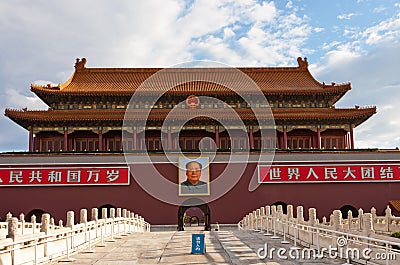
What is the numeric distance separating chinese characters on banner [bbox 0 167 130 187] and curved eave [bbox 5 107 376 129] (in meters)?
4.29

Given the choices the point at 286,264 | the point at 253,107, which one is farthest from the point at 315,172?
the point at 286,264

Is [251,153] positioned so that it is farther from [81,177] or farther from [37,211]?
[37,211]

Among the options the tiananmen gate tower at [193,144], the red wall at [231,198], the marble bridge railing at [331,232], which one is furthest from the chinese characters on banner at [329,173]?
the marble bridge railing at [331,232]

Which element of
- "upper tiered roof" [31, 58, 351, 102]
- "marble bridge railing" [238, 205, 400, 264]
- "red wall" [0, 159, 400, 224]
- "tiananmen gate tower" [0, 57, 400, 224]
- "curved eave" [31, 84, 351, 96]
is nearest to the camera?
"marble bridge railing" [238, 205, 400, 264]

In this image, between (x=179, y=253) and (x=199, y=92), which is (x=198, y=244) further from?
(x=199, y=92)

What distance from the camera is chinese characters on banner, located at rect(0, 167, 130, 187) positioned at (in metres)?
26.3

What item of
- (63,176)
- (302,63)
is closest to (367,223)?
(63,176)

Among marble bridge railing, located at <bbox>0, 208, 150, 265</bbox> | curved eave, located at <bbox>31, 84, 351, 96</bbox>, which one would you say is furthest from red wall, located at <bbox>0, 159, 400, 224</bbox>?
curved eave, located at <bbox>31, 84, 351, 96</bbox>

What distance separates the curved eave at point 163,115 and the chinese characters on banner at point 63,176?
4285 millimetres

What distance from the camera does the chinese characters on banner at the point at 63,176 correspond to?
86.3 feet

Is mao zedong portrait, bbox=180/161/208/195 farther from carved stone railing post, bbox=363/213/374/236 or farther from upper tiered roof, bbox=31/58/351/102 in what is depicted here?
carved stone railing post, bbox=363/213/374/236

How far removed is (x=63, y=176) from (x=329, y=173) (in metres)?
14.7

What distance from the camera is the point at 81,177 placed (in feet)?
87.1

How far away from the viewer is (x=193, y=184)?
27.0m
